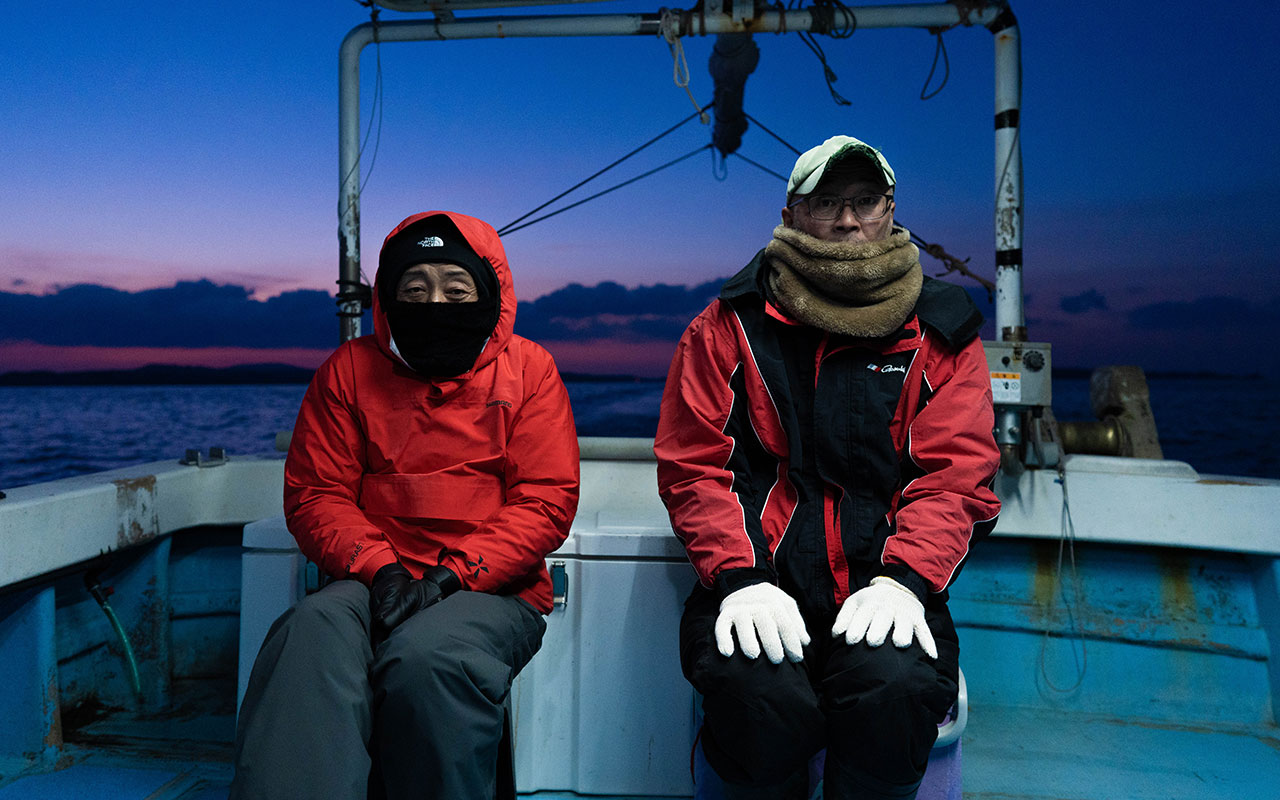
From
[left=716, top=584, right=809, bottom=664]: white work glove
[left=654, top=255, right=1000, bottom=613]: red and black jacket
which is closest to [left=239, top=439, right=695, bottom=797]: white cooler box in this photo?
[left=654, top=255, right=1000, bottom=613]: red and black jacket

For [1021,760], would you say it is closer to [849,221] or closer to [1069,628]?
[1069,628]

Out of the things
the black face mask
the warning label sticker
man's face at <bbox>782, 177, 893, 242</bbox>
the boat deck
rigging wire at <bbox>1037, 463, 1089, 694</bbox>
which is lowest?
the boat deck

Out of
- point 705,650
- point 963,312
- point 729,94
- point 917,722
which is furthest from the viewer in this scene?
point 729,94

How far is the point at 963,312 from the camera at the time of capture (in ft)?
5.08

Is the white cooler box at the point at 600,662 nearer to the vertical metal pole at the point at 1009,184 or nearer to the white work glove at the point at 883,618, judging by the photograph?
the white work glove at the point at 883,618

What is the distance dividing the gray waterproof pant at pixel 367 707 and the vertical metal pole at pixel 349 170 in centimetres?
169

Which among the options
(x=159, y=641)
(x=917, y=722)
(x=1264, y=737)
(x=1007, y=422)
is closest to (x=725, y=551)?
(x=917, y=722)

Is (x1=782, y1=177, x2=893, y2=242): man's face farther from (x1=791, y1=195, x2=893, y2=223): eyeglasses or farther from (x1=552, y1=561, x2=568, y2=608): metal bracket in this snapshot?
(x1=552, y1=561, x2=568, y2=608): metal bracket

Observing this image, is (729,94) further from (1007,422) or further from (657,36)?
(1007,422)

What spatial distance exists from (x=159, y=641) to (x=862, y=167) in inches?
98.6

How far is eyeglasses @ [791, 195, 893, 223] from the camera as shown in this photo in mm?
1555

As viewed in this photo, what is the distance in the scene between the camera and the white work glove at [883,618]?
1.21 meters

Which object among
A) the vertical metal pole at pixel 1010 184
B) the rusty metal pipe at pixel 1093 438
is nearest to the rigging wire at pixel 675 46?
the vertical metal pole at pixel 1010 184

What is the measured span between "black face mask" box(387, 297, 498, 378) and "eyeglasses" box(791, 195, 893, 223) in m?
0.72
